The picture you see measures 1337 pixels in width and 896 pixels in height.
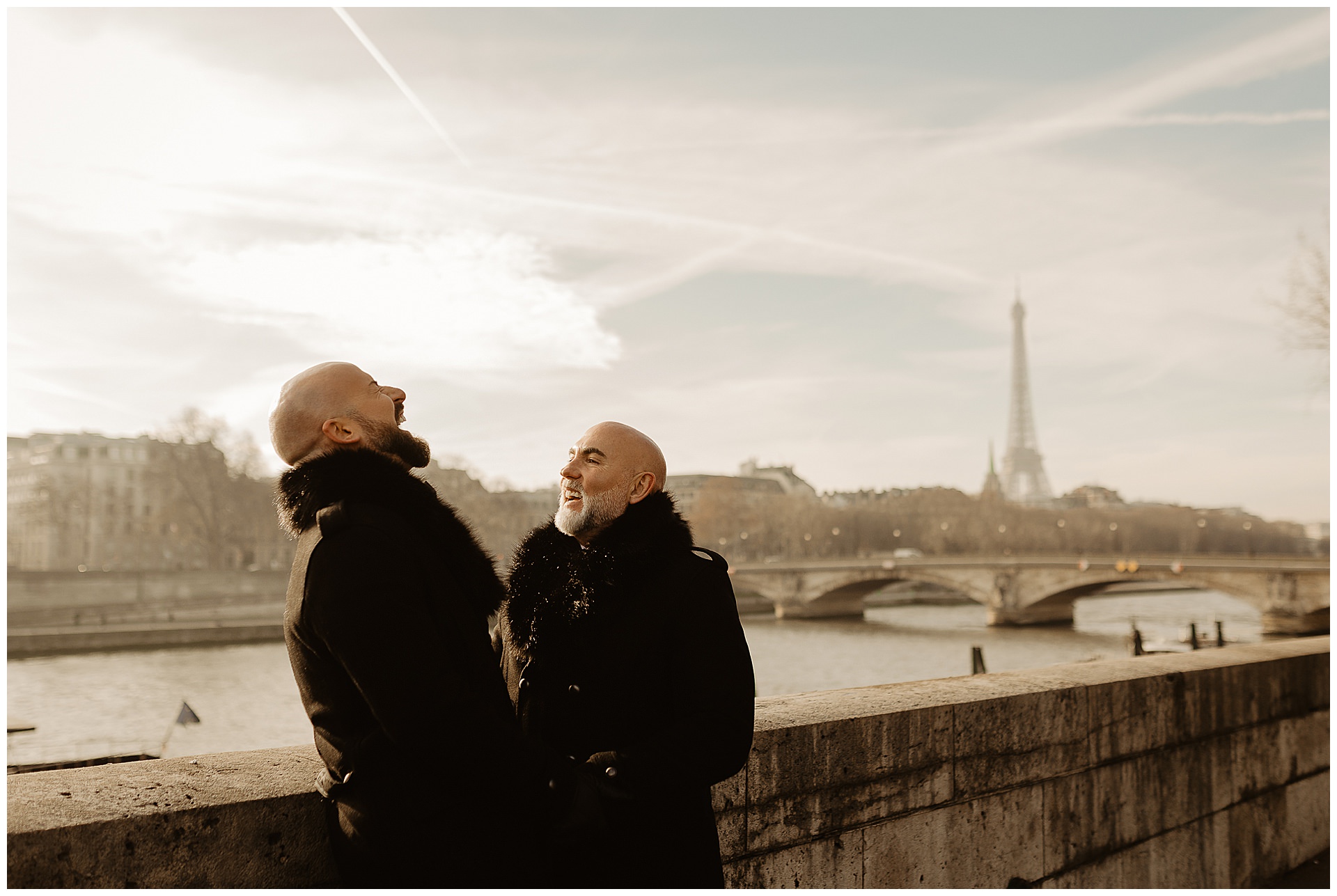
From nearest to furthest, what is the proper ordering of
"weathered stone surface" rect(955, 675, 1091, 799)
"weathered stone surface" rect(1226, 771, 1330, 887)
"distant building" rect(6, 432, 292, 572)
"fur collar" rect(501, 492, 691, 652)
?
"fur collar" rect(501, 492, 691, 652) < "weathered stone surface" rect(955, 675, 1091, 799) < "weathered stone surface" rect(1226, 771, 1330, 887) < "distant building" rect(6, 432, 292, 572)

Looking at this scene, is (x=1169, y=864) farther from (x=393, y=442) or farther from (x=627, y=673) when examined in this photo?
(x=393, y=442)

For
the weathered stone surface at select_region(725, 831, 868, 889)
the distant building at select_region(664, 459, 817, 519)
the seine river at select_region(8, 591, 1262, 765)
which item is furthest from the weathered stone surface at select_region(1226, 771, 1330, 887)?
the distant building at select_region(664, 459, 817, 519)

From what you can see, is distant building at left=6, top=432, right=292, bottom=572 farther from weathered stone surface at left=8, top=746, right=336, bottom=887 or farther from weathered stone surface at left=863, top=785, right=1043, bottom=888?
weathered stone surface at left=8, top=746, right=336, bottom=887

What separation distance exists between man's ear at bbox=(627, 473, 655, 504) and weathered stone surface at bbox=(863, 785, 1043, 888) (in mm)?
1251

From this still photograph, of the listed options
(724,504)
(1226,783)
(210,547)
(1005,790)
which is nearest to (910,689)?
(1005,790)

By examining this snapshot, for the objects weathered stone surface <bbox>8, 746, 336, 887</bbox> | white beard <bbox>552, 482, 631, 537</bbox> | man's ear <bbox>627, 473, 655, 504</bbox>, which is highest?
man's ear <bbox>627, 473, 655, 504</bbox>

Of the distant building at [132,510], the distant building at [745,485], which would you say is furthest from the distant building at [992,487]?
the distant building at [132,510]

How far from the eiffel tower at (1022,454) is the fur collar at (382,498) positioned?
93.1m

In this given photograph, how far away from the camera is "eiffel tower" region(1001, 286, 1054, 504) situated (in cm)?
9112

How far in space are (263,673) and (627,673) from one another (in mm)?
30254

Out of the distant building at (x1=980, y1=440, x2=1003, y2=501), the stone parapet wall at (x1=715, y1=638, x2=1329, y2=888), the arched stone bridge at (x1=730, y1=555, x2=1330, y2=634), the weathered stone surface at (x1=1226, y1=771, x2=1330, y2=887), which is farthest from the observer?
the distant building at (x1=980, y1=440, x2=1003, y2=501)

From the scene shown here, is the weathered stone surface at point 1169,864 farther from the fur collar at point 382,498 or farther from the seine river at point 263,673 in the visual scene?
the seine river at point 263,673

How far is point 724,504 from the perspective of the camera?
71688mm

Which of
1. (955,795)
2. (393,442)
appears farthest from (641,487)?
(955,795)
